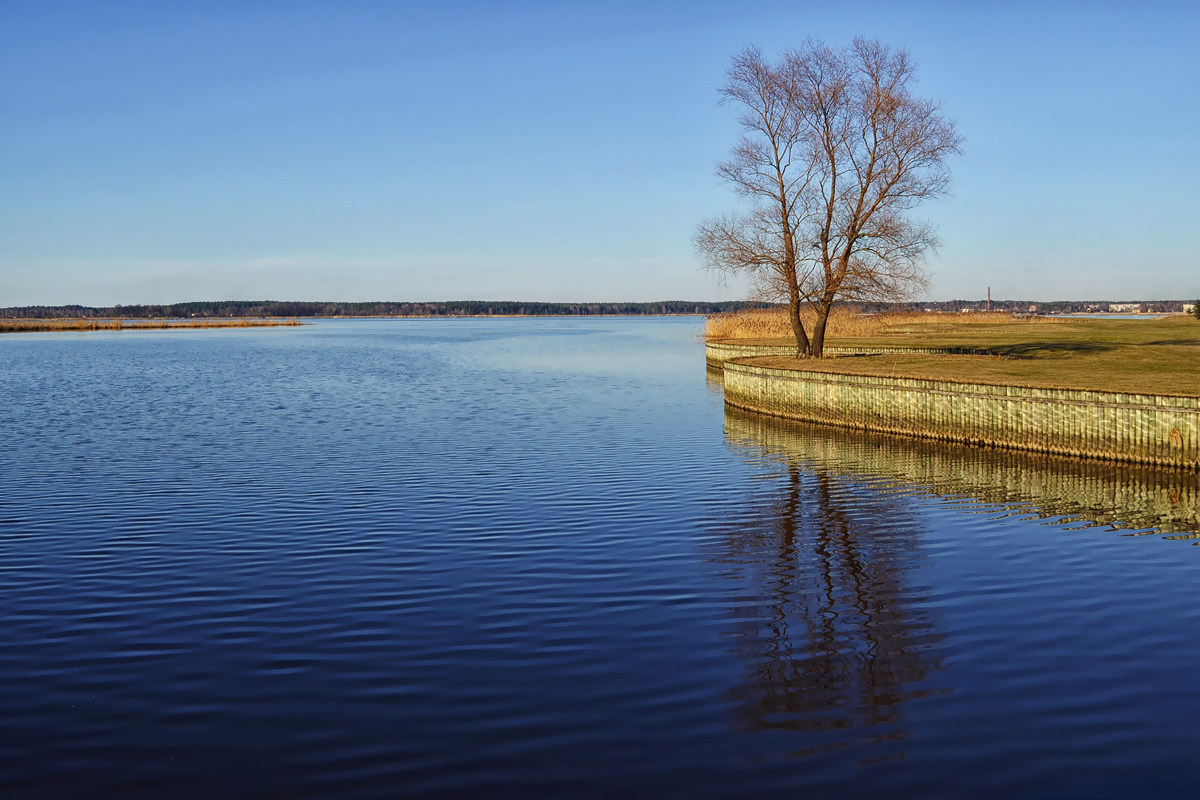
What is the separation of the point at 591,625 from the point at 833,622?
267cm

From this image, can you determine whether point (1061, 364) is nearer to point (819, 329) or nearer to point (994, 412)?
point (819, 329)

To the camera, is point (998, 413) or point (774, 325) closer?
point (998, 413)

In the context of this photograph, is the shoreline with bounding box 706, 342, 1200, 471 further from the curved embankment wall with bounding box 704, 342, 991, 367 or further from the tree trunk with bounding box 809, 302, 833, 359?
the curved embankment wall with bounding box 704, 342, 991, 367

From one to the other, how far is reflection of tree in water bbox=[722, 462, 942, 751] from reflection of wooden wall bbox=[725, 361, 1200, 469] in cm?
754

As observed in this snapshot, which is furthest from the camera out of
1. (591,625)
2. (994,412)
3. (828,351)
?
(828,351)

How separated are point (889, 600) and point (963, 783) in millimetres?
4771

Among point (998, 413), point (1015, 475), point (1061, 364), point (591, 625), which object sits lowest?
point (1015, 475)

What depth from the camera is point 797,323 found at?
42344 millimetres

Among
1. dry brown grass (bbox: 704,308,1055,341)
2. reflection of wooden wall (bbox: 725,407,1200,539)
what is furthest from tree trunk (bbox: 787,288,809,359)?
dry brown grass (bbox: 704,308,1055,341)

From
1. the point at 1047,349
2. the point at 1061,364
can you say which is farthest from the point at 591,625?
the point at 1047,349

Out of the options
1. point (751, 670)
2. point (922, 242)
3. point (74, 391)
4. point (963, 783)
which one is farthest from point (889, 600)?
point (74, 391)

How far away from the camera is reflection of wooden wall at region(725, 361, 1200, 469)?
21219 mm

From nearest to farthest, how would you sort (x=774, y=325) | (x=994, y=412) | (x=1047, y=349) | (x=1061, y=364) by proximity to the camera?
(x=994, y=412)
(x=1061, y=364)
(x=1047, y=349)
(x=774, y=325)

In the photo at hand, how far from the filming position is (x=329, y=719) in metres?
8.14
